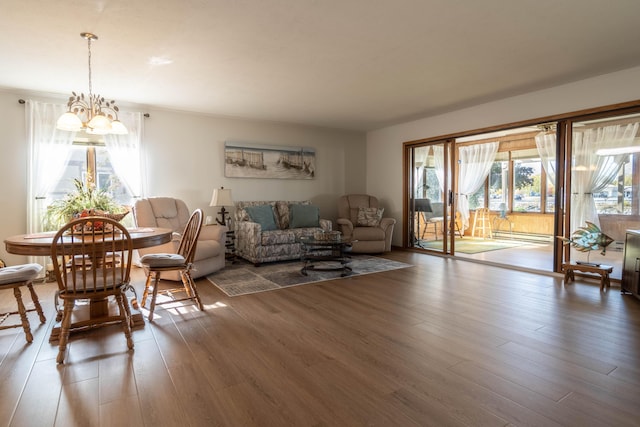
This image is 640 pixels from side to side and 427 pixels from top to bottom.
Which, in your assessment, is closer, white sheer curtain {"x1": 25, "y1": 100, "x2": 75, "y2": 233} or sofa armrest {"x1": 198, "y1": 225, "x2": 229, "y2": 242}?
white sheer curtain {"x1": 25, "y1": 100, "x2": 75, "y2": 233}

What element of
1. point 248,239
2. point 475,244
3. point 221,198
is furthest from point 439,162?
point 221,198

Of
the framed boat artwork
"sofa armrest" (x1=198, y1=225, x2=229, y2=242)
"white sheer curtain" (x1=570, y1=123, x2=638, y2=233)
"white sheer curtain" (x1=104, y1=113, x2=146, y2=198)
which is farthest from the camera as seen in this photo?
the framed boat artwork

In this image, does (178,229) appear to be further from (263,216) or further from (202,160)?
(202,160)

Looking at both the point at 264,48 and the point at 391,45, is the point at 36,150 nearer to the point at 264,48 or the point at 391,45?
the point at 264,48

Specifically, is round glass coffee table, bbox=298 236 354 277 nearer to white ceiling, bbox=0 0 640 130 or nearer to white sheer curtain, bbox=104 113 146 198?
white ceiling, bbox=0 0 640 130

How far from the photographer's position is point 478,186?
26.9 ft

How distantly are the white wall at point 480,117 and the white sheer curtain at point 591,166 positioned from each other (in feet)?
1.23

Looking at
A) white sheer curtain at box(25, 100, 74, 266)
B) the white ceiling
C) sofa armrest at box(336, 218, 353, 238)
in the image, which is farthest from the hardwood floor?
sofa armrest at box(336, 218, 353, 238)

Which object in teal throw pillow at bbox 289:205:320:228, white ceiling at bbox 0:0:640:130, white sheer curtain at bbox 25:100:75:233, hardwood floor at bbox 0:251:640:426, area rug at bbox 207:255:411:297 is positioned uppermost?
white ceiling at bbox 0:0:640:130

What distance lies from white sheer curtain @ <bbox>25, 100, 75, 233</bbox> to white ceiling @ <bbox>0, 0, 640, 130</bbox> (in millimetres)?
309

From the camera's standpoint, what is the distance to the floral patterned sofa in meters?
5.13

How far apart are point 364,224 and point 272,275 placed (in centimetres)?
242

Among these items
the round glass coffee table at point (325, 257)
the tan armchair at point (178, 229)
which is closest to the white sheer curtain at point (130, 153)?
the tan armchair at point (178, 229)

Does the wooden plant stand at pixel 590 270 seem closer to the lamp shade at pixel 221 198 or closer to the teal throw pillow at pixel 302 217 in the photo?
the teal throw pillow at pixel 302 217
